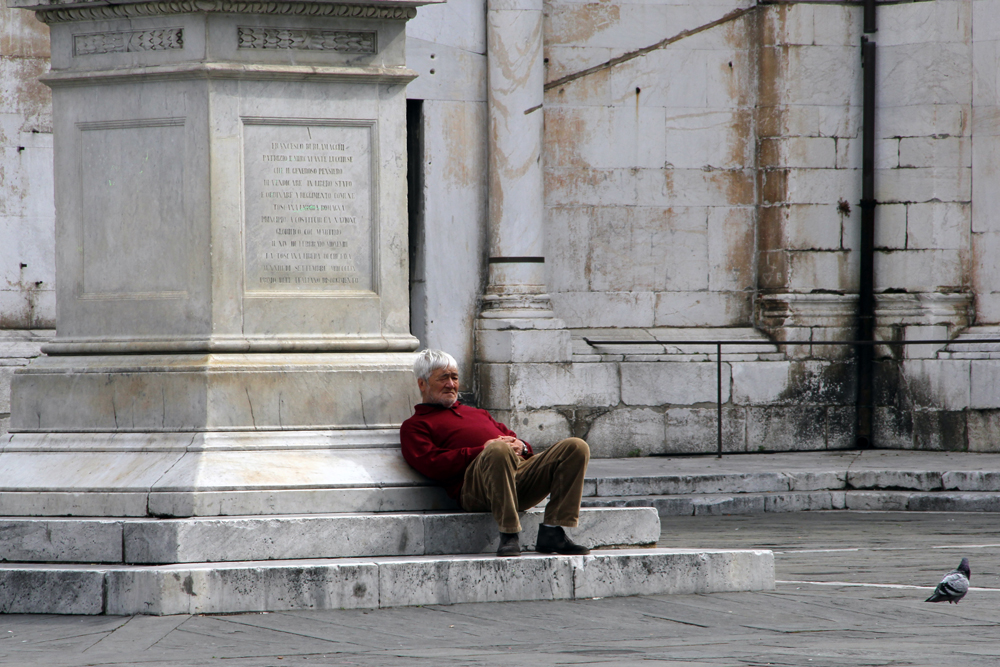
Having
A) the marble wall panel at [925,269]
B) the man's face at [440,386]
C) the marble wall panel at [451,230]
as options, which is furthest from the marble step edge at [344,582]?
the marble wall panel at [925,269]

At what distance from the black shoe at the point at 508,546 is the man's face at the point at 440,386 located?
73cm

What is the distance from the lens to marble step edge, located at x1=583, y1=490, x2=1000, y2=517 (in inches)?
455

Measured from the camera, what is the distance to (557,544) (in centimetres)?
677

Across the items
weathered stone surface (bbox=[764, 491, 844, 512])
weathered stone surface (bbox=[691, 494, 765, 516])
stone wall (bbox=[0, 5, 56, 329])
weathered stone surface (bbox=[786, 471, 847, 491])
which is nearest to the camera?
weathered stone surface (bbox=[691, 494, 765, 516])

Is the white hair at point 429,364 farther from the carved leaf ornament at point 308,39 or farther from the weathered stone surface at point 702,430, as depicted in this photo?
the weathered stone surface at point 702,430

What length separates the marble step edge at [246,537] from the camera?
645cm

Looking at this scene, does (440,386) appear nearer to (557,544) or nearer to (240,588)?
(557,544)

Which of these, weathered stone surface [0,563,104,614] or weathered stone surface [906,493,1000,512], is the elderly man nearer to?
weathered stone surface [0,563,104,614]

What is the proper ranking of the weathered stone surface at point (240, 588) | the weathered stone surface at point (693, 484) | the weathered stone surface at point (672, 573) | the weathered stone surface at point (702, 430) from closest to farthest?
the weathered stone surface at point (240, 588) < the weathered stone surface at point (672, 573) < the weathered stone surface at point (693, 484) < the weathered stone surface at point (702, 430)

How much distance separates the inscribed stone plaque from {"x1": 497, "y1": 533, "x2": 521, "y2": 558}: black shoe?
1.42m

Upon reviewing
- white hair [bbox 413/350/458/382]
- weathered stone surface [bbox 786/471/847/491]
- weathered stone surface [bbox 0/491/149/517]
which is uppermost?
white hair [bbox 413/350/458/382]

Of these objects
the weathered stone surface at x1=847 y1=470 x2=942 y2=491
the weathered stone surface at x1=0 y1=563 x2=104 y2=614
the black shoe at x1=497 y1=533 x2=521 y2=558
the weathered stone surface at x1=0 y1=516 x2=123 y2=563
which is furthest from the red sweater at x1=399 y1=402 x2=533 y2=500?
the weathered stone surface at x1=847 y1=470 x2=942 y2=491

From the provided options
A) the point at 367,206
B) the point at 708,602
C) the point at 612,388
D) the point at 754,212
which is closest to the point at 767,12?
the point at 754,212

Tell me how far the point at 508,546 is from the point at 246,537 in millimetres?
1129
